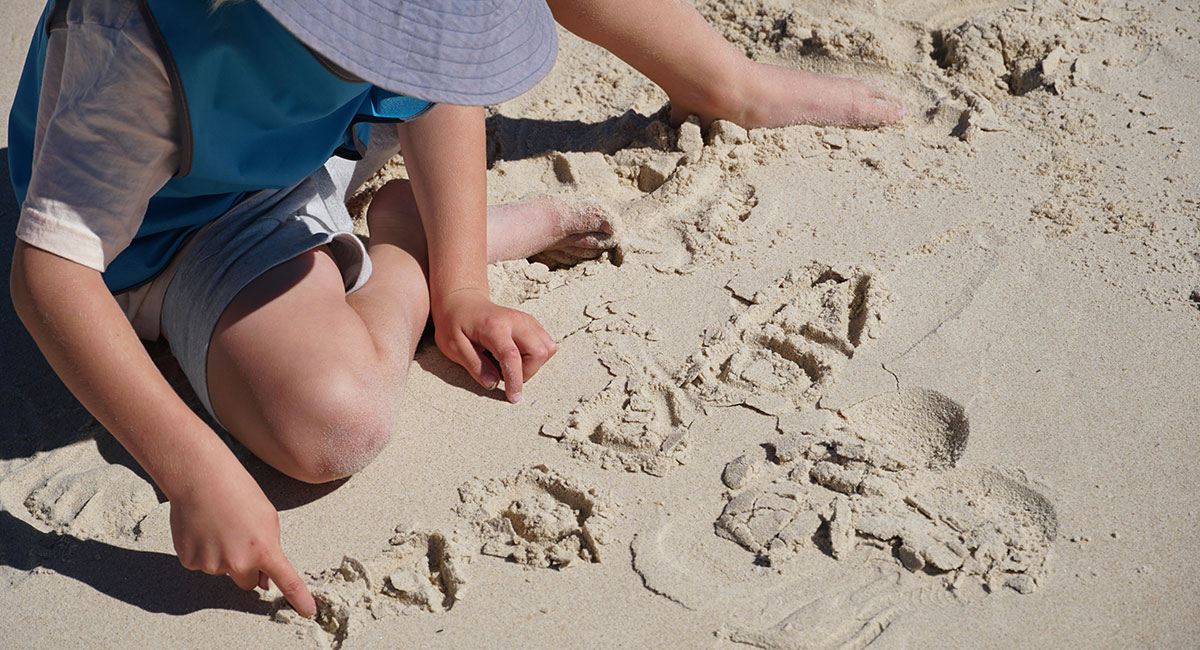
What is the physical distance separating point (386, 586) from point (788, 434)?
594mm

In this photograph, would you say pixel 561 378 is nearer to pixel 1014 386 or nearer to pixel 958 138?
pixel 1014 386

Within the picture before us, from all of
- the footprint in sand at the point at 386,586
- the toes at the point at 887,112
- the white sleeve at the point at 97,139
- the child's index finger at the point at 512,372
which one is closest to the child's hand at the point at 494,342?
the child's index finger at the point at 512,372

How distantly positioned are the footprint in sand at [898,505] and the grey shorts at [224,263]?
2.45 ft

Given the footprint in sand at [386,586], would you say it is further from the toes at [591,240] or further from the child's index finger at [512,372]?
the toes at [591,240]

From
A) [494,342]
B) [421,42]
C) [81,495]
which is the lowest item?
[81,495]

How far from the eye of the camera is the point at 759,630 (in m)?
1.16

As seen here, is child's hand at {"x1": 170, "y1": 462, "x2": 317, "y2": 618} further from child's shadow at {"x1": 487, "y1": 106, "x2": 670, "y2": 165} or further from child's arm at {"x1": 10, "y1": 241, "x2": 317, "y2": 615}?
child's shadow at {"x1": 487, "y1": 106, "x2": 670, "y2": 165}

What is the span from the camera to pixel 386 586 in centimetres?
126

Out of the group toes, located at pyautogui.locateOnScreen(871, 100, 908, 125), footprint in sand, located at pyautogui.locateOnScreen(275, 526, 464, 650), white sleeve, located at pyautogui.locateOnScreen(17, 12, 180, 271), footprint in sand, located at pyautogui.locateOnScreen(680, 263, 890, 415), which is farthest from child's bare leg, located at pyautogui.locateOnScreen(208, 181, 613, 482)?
toes, located at pyautogui.locateOnScreen(871, 100, 908, 125)

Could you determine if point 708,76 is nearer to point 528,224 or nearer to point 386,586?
point 528,224

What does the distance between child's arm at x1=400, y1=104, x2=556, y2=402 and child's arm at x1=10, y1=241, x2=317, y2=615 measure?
44cm

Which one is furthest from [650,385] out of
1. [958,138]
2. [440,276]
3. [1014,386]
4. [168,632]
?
[958,138]

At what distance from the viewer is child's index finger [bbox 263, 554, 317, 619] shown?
1187 millimetres

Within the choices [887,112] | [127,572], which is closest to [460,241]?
[127,572]
